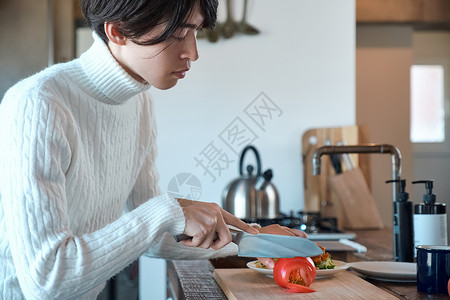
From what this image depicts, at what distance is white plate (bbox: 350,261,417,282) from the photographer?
1.31m

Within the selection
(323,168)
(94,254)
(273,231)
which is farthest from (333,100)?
(94,254)

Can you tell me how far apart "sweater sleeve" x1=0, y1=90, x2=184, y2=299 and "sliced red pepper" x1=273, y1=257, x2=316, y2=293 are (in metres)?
0.26

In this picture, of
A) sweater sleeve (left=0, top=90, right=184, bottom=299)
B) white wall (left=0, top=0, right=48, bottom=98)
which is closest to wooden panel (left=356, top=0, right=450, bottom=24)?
white wall (left=0, top=0, right=48, bottom=98)

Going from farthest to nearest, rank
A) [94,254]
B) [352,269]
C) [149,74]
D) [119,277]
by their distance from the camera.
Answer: [119,277]
[352,269]
[149,74]
[94,254]

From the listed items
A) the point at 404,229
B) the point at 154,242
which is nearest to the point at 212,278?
the point at 154,242

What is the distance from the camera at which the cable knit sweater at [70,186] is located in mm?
985

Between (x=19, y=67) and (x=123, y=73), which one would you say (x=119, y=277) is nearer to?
(x=19, y=67)

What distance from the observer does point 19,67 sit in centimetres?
299

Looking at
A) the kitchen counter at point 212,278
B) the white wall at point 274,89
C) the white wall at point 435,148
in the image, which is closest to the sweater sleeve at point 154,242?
the kitchen counter at point 212,278

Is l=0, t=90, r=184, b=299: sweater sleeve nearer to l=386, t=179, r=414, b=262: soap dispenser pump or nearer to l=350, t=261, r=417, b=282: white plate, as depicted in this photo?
l=350, t=261, r=417, b=282: white plate

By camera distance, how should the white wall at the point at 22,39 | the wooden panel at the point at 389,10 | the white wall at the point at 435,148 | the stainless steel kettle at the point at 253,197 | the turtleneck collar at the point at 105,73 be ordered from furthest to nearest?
the white wall at the point at 435,148 < the wooden panel at the point at 389,10 < the white wall at the point at 22,39 < the stainless steel kettle at the point at 253,197 < the turtleneck collar at the point at 105,73

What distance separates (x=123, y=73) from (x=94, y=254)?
15.6 inches

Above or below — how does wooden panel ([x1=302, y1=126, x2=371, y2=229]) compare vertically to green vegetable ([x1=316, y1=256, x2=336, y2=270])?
above

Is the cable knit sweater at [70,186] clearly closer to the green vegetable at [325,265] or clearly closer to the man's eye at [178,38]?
the man's eye at [178,38]
